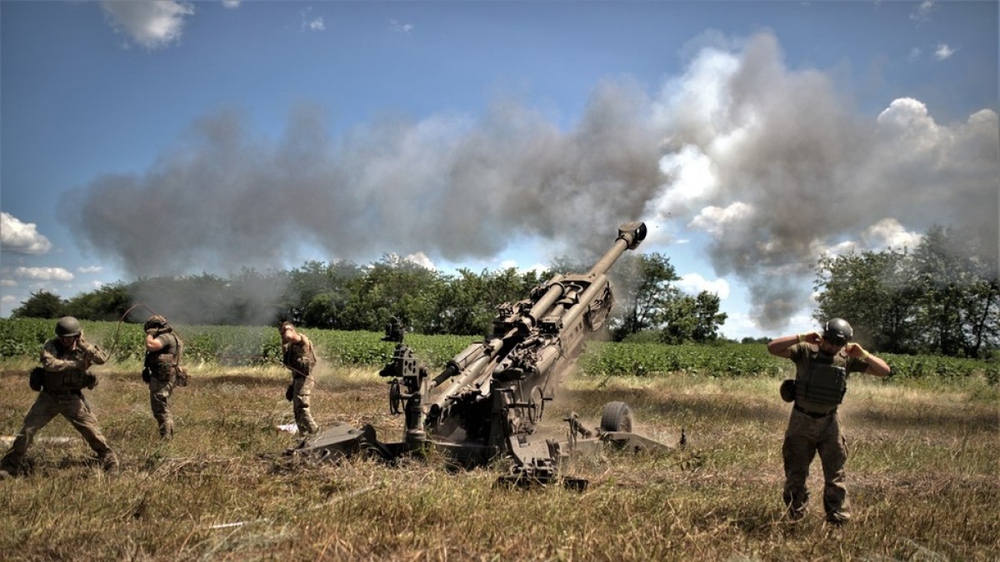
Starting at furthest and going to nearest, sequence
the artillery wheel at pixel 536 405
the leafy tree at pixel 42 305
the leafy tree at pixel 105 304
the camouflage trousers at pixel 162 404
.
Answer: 1. the leafy tree at pixel 42 305
2. the leafy tree at pixel 105 304
3. the camouflage trousers at pixel 162 404
4. the artillery wheel at pixel 536 405

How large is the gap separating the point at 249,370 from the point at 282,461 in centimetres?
1474

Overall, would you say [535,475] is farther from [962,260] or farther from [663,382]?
[663,382]

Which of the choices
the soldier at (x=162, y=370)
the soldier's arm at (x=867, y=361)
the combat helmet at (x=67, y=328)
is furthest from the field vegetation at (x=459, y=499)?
the combat helmet at (x=67, y=328)

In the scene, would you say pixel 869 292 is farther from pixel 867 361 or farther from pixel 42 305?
pixel 42 305

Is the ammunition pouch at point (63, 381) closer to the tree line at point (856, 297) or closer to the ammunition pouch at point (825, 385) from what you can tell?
the tree line at point (856, 297)

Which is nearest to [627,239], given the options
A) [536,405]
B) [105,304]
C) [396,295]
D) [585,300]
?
[585,300]

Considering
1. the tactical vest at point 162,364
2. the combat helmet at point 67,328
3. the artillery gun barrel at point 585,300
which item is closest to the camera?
the combat helmet at point 67,328

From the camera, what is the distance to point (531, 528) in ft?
18.7

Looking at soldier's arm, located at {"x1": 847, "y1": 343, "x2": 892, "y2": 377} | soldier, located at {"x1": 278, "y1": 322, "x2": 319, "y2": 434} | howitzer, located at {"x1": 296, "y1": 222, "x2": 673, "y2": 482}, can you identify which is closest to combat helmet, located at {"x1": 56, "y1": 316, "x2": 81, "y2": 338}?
howitzer, located at {"x1": 296, "y1": 222, "x2": 673, "y2": 482}

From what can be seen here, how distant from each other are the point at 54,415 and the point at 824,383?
7442 mm

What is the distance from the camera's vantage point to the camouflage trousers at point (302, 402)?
1067cm

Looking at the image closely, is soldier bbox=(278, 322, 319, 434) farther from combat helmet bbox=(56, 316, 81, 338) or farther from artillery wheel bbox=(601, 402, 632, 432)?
artillery wheel bbox=(601, 402, 632, 432)

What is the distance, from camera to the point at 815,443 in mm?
6250

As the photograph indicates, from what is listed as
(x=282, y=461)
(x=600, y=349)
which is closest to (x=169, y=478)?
(x=282, y=461)
